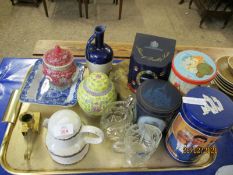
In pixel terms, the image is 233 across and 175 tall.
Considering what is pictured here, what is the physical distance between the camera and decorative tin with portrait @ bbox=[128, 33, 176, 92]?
58cm

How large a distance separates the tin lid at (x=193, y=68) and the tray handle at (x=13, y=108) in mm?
447

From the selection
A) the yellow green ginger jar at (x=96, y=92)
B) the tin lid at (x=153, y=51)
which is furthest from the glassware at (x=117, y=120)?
the tin lid at (x=153, y=51)

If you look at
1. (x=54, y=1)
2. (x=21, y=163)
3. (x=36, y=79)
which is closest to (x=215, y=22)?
(x=54, y=1)

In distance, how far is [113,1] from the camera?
2123mm

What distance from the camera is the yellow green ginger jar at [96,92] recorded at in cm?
57

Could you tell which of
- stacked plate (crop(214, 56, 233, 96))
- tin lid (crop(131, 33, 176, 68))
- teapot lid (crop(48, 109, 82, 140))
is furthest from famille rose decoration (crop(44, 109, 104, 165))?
stacked plate (crop(214, 56, 233, 96))

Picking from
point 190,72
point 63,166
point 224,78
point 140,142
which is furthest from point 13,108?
point 224,78

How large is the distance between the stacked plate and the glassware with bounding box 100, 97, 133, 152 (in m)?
0.32

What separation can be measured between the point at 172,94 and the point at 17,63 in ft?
1.88

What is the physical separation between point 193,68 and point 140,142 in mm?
227

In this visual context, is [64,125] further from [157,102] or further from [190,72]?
[190,72]

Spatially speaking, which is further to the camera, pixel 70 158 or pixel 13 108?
pixel 13 108

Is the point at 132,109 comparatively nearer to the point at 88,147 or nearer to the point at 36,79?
the point at 88,147

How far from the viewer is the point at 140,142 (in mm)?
579
